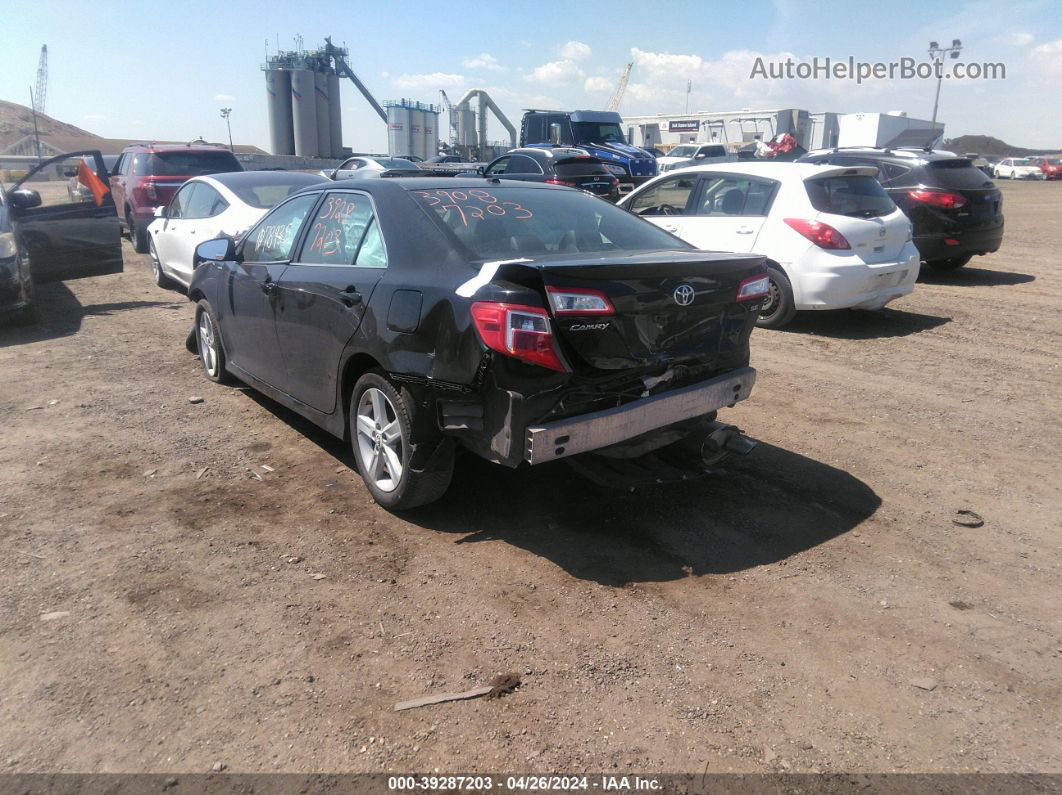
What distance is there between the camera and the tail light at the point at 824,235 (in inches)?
295

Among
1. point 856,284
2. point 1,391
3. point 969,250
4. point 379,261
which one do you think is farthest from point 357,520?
point 969,250

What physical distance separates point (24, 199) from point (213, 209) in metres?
2.17

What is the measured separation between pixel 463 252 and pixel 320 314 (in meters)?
1.11

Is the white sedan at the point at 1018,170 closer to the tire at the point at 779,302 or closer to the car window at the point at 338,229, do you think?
the tire at the point at 779,302

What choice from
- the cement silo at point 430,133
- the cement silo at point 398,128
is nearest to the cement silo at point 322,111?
the cement silo at point 430,133

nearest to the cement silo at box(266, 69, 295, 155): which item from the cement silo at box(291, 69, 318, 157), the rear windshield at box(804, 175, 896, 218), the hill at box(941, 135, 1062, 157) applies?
the cement silo at box(291, 69, 318, 157)

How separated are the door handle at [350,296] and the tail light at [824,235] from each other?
5.22 metres

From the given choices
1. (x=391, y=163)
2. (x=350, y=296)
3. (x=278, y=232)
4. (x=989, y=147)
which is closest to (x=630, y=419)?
(x=350, y=296)

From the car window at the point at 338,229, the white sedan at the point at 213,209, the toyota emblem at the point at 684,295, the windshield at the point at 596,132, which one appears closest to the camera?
the toyota emblem at the point at 684,295

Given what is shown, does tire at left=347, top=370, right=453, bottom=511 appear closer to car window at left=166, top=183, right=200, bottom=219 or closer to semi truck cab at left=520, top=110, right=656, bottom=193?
car window at left=166, top=183, right=200, bottom=219

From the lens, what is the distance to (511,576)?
11.3 ft

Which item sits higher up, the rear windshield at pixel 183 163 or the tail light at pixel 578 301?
the rear windshield at pixel 183 163

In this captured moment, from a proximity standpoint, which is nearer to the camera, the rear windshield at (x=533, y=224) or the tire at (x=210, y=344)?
the rear windshield at (x=533, y=224)

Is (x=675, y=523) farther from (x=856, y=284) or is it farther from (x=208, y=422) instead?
(x=856, y=284)
